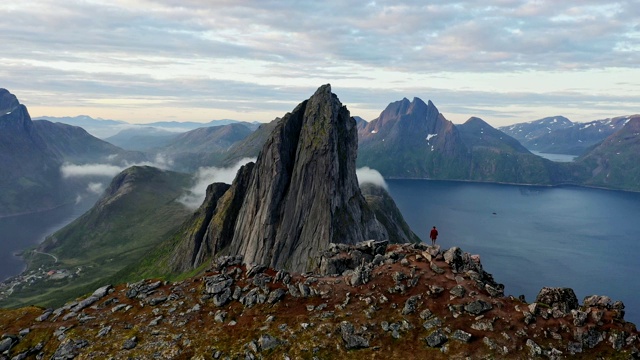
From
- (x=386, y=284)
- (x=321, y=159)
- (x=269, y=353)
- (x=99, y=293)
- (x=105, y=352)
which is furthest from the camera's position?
(x=321, y=159)

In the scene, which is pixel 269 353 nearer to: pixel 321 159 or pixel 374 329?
pixel 374 329

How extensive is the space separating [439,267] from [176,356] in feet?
96.6

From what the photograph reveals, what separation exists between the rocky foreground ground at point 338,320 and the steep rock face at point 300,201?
106 metres

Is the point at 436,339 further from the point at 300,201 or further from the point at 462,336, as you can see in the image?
the point at 300,201

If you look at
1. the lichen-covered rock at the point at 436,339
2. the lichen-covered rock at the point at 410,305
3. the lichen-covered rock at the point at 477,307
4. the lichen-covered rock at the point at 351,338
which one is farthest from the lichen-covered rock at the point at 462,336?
the lichen-covered rock at the point at 351,338

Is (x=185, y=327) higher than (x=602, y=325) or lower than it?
lower

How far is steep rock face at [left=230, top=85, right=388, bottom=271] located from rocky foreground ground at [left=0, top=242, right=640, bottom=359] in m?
106

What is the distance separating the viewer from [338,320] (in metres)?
43.1

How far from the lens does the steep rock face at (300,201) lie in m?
168

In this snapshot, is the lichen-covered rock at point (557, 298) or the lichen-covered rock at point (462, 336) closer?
the lichen-covered rock at point (462, 336)

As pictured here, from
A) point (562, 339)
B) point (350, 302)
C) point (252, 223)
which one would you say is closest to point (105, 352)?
point (350, 302)

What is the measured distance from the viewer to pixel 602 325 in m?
38.2

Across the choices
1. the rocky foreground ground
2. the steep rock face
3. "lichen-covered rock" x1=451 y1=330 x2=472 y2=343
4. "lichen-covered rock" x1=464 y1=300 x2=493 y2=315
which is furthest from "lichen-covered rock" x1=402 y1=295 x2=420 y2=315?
the steep rock face

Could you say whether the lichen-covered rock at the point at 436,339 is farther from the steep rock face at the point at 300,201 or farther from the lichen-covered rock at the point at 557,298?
the steep rock face at the point at 300,201
